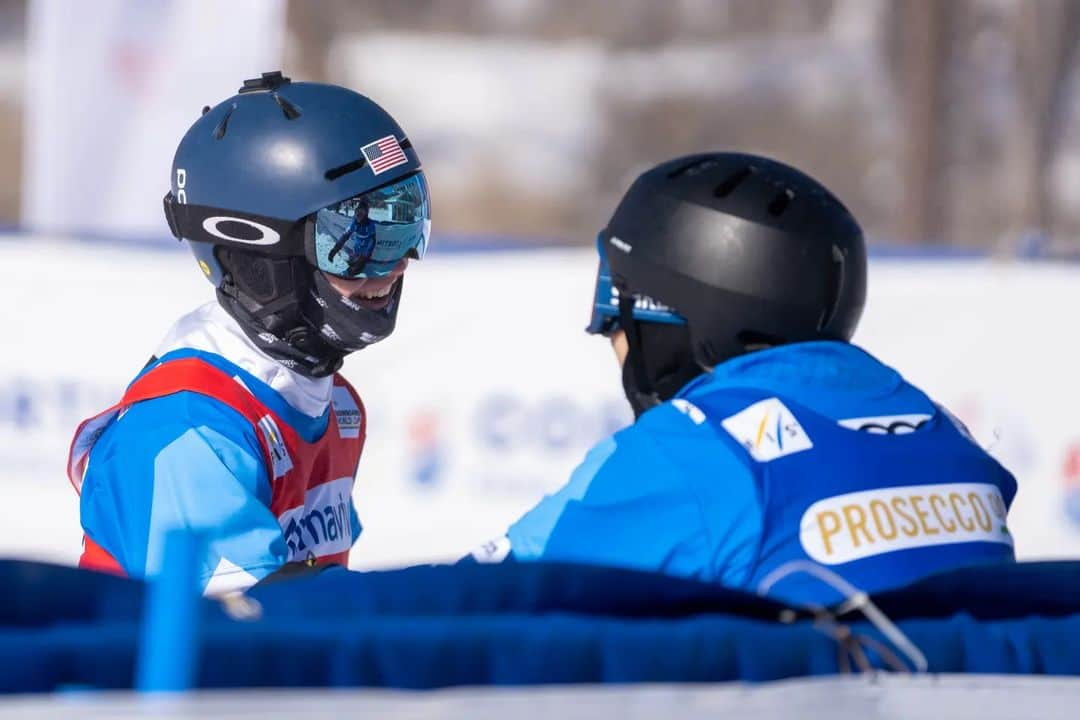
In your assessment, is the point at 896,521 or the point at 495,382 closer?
the point at 896,521

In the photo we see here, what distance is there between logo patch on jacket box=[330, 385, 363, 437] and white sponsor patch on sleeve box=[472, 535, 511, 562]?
116 centimetres

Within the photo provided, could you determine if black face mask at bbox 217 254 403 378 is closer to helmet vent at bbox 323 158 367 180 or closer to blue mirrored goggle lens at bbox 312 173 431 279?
blue mirrored goggle lens at bbox 312 173 431 279

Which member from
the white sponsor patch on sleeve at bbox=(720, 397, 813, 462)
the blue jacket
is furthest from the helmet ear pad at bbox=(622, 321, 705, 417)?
the white sponsor patch on sleeve at bbox=(720, 397, 813, 462)

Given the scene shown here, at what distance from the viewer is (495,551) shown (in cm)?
236

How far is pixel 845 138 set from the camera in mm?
19344

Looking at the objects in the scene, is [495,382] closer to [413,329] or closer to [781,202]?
[413,329]

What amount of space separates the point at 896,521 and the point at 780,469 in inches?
7.6

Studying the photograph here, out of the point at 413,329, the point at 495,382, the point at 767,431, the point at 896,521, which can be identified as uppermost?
the point at 767,431

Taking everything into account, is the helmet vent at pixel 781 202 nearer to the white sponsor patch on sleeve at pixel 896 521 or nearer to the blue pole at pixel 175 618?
the white sponsor patch on sleeve at pixel 896 521

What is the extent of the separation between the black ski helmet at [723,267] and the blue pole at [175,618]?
4.96 feet

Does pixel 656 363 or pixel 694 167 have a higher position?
pixel 694 167

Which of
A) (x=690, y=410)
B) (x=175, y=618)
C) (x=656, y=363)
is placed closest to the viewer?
(x=175, y=618)

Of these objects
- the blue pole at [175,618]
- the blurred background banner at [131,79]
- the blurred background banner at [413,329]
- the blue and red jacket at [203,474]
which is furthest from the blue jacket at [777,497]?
the blurred background banner at [131,79]

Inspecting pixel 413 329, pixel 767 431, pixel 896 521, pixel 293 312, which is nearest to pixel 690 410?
pixel 767 431
